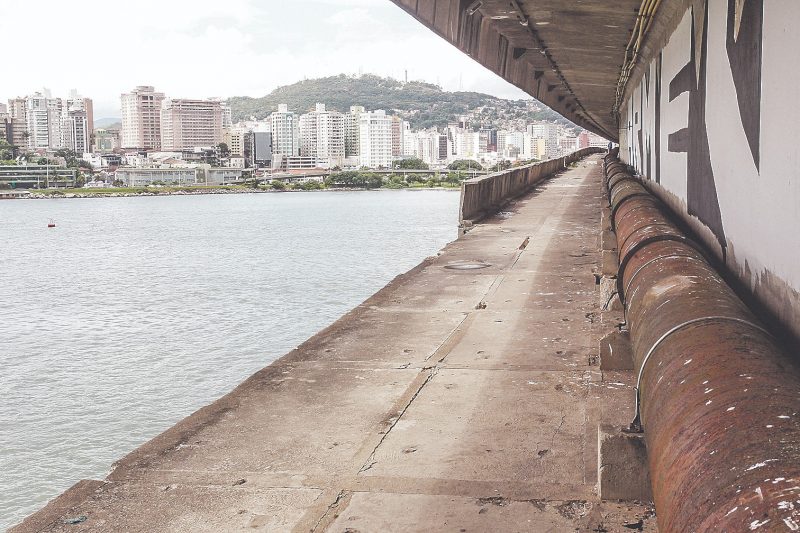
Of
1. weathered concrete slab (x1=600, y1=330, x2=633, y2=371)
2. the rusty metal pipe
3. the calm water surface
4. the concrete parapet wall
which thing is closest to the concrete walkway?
weathered concrete slab (x1=600, y1=330, x2=633, y2=371)

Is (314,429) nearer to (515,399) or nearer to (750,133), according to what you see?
(515,399)

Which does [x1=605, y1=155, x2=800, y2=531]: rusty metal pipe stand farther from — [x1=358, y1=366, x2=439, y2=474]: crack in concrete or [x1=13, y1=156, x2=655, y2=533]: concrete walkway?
[x1=358, y1=366, x2=439, y2=474]: crack in concrete

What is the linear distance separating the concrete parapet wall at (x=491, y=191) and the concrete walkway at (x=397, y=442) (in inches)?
427

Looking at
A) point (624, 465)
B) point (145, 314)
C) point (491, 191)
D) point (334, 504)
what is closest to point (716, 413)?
point (624, 465)

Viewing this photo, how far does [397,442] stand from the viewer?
18.7 feet

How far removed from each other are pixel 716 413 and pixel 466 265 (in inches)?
454

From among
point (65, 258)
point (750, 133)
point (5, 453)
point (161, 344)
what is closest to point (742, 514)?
point (750, 133)

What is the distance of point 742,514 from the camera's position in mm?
1962

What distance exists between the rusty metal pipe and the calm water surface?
55.9 ft

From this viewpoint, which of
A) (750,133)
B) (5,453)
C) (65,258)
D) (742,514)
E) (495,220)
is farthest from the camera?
(65,258)

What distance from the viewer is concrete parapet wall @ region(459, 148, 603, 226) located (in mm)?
20562

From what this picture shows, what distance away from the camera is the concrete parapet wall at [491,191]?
20562 mm

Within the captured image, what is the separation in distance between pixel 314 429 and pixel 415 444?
817mm

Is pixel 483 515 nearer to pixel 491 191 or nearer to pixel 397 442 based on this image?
pixel 397 442
